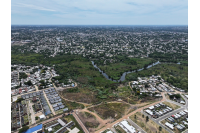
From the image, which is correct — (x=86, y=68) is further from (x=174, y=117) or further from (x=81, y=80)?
(x=174, y=117)

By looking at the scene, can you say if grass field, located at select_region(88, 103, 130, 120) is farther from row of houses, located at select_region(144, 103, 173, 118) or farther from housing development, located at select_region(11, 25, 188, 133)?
row of houses, located at select_region(144, 103, 173, 118)

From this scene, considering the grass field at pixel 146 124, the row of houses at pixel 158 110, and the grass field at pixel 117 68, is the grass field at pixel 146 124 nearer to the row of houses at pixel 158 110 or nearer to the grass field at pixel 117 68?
the row of houses at pixel 158 110

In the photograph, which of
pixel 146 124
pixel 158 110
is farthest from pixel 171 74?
pixel 146 124

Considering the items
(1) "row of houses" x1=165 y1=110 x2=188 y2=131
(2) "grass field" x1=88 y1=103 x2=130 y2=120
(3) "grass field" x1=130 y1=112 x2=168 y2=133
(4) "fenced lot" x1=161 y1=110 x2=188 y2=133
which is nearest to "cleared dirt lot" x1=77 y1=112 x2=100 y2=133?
(2) "grass field" x1=88 y1=103 x2=130 y2=120

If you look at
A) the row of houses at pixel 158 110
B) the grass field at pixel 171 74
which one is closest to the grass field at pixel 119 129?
the row of houses at pixel 158 110

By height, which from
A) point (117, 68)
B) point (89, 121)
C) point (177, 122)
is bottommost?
point (177, 122)

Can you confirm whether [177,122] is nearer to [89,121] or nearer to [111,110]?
[111,110]

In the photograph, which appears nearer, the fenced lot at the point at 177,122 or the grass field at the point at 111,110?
the fenced lot at the point at 177,122

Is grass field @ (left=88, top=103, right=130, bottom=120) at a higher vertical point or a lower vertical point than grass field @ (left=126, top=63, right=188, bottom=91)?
lower

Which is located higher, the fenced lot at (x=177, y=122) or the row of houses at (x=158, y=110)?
the row of houses at (x=158, y=110)
